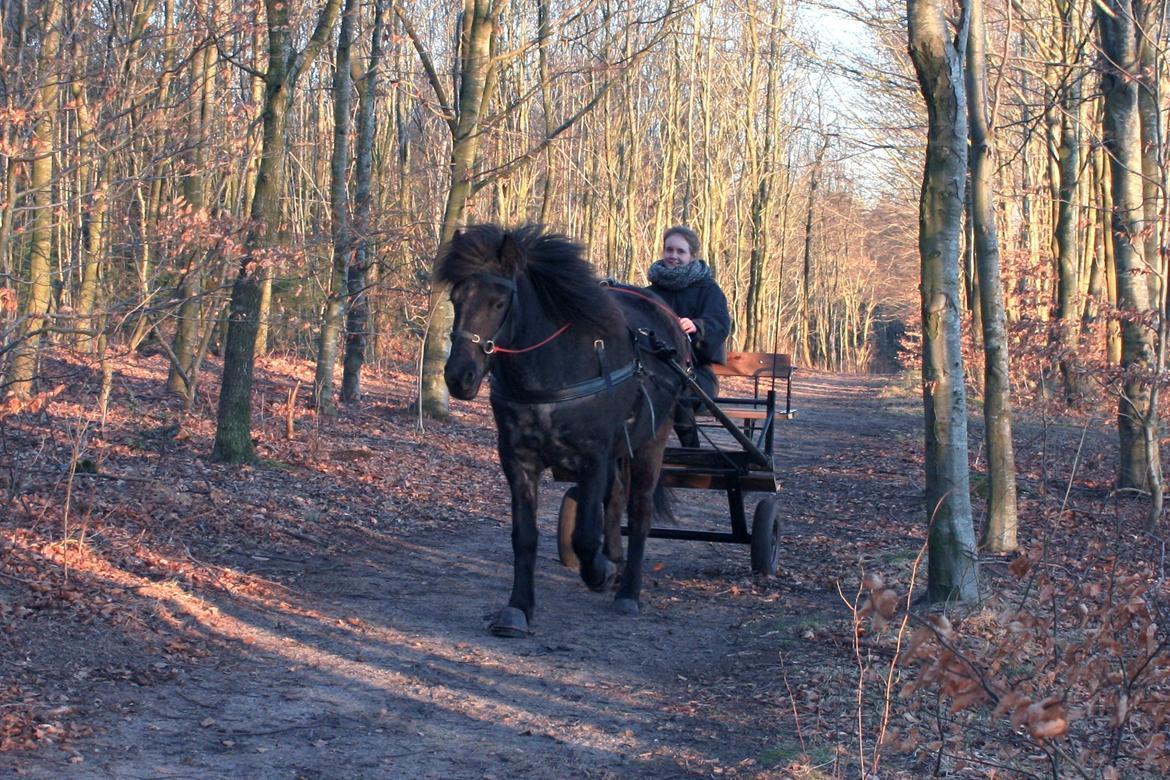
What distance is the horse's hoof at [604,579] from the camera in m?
7.22

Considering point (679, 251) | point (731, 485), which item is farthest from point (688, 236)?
point (731, 485)

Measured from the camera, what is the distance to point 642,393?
23.5ft

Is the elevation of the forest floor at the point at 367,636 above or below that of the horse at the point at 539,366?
below

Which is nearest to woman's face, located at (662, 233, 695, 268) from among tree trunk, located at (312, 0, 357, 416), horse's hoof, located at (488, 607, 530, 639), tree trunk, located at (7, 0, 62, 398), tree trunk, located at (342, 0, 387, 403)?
horse's hoof, located at (488, 607, 530, 639)

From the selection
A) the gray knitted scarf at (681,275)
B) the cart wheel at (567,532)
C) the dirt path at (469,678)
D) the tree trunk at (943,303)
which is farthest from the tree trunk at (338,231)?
the tree trunk at (943,303)

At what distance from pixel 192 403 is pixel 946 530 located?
10.0 meters

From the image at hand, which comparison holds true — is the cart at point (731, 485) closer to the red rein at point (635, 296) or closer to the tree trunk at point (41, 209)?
the red rein at point (635, 296)

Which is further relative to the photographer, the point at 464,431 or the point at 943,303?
the point at 464,431

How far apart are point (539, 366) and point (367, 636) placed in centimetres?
182

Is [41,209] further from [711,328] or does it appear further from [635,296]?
[711,328]

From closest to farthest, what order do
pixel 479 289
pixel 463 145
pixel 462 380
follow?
pixel 462 380 → pixel 479 289 → pixel 463 145

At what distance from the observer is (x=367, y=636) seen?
6.28 metres

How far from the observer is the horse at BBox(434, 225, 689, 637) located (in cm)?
610

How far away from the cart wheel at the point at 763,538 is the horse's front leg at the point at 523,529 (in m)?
2.22
